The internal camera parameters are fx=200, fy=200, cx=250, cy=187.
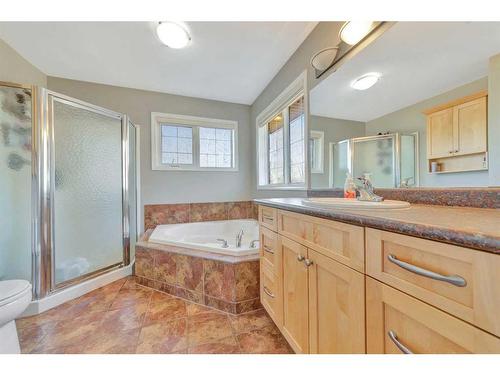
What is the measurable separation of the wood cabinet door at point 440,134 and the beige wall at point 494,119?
121mm

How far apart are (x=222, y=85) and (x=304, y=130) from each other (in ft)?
4.52

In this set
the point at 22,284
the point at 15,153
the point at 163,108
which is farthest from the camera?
the point at 163,108

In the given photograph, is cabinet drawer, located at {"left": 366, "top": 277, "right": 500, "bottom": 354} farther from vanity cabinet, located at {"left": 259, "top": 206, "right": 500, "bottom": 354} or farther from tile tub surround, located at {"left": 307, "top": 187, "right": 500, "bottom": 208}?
tile tub surround, located at {"left": 307, "top": 187, "right": 500, "bottom": 208}

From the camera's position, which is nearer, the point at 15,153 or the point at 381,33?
the point at 381,33

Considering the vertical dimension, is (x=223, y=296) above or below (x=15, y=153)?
below

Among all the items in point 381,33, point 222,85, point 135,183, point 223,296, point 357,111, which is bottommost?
point 223,296

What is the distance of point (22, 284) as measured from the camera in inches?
48.5

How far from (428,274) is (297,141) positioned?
171 cm

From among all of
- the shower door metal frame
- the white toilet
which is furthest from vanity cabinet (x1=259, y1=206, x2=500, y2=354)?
the shower door metal frame

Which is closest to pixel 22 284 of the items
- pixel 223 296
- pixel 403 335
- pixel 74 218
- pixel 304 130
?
pixel 74 218

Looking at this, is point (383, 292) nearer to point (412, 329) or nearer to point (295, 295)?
point (412, 329)

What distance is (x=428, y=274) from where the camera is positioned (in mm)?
463

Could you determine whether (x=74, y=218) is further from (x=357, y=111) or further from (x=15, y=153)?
(x=357, y=111)
